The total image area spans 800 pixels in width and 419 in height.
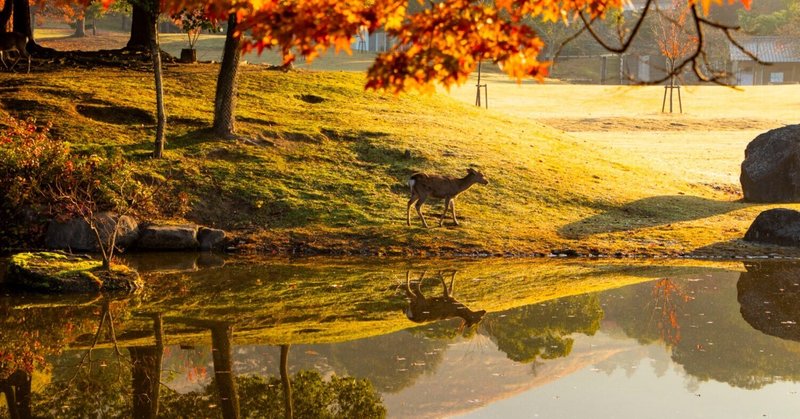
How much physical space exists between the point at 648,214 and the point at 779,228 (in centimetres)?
403

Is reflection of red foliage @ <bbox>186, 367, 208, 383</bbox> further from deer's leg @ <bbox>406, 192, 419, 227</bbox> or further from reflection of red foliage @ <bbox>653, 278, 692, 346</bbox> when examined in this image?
deer's leg @ <bbox>406, 192, 419, 227</bbox>

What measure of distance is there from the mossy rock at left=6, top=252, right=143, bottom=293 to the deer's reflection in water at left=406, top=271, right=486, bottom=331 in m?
4.69

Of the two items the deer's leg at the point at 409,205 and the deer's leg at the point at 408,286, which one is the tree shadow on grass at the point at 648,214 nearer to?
the deer's leg at the point at 409,205

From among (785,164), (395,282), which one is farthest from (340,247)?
(785,164)

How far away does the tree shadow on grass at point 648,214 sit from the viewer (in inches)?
977

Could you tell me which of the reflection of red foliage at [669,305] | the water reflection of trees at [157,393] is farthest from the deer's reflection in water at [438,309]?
the water reflection of trees at [157,393]

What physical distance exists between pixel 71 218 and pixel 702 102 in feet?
172

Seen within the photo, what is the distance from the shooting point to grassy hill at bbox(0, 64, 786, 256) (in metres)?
23.7

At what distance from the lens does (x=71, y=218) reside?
22.5 metres

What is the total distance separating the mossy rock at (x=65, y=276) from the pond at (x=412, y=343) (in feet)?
1.24

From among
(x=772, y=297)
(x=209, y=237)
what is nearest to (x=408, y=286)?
(x=209, y=237)

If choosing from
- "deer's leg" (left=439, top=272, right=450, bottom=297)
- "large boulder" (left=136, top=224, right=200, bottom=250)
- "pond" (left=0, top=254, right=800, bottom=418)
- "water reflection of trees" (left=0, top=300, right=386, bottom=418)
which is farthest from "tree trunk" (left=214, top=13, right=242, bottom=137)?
"water reflection of trees" (left=0, top=300, right=386, bottom=418)

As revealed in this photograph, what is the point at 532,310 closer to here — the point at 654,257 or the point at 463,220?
the point at 654,257

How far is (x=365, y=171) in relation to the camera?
90.4 ft
